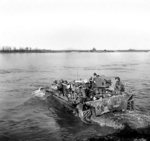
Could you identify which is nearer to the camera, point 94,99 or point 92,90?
point 94,99

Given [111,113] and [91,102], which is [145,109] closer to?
[111,113]

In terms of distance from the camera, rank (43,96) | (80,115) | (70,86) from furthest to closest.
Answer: (43,96) → (70,86) → (80,115)

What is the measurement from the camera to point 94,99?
12.3 m

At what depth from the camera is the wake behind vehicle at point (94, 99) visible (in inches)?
472

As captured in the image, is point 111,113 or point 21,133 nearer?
point 21,133

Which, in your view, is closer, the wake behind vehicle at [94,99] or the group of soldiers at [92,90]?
the wake behind vehicle at [94,99]

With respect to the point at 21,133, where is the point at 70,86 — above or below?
above

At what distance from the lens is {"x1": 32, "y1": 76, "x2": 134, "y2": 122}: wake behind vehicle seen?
12.0 metres

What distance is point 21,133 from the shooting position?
11.4 m

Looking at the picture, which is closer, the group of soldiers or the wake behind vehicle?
the wake behind vehicle

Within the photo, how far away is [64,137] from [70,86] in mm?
4581

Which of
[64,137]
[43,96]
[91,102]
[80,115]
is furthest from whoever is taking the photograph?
[43,96]

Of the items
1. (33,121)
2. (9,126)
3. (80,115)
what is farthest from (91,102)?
(9,126)

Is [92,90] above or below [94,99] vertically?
above
